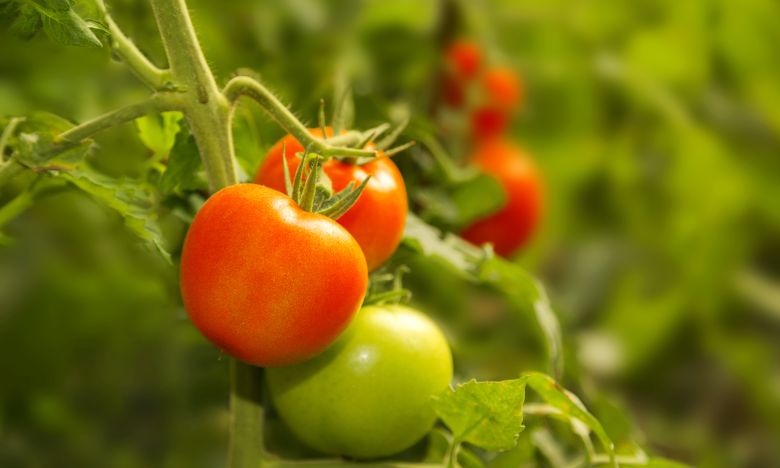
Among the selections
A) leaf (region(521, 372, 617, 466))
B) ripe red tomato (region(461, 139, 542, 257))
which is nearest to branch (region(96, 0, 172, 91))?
leaf (region(521, 372, 617, 466))

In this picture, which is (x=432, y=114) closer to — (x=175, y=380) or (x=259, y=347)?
(x=175, y=380)

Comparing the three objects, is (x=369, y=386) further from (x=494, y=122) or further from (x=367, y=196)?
(x=494, y=122)

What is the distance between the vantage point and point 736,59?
3.88 feet

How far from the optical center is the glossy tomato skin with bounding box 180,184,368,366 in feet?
1.17

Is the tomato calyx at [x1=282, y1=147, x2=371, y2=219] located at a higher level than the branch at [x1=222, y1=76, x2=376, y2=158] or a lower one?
lower

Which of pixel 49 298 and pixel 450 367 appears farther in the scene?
pixel 49 298

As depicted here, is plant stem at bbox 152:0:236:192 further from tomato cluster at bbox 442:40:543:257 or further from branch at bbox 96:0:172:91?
tomato cluster at bbox 442:40:543:257

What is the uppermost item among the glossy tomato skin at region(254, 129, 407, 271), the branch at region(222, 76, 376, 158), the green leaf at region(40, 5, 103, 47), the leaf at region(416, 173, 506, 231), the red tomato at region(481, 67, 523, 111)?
the green leaf at region(40, 5, 103, 47)

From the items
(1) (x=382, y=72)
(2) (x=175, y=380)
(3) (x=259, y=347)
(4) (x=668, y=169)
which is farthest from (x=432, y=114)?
(3) (x=259, y=347)

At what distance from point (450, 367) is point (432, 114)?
1.79 ft

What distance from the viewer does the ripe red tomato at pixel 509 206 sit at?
0.85 m

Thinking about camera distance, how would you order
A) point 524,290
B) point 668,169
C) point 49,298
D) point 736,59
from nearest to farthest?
point 524,290 → point 49,298 → point 736,59 → point 668,169

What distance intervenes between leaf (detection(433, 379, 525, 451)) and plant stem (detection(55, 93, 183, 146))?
171 mm

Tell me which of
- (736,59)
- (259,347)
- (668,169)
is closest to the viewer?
(259,347)
